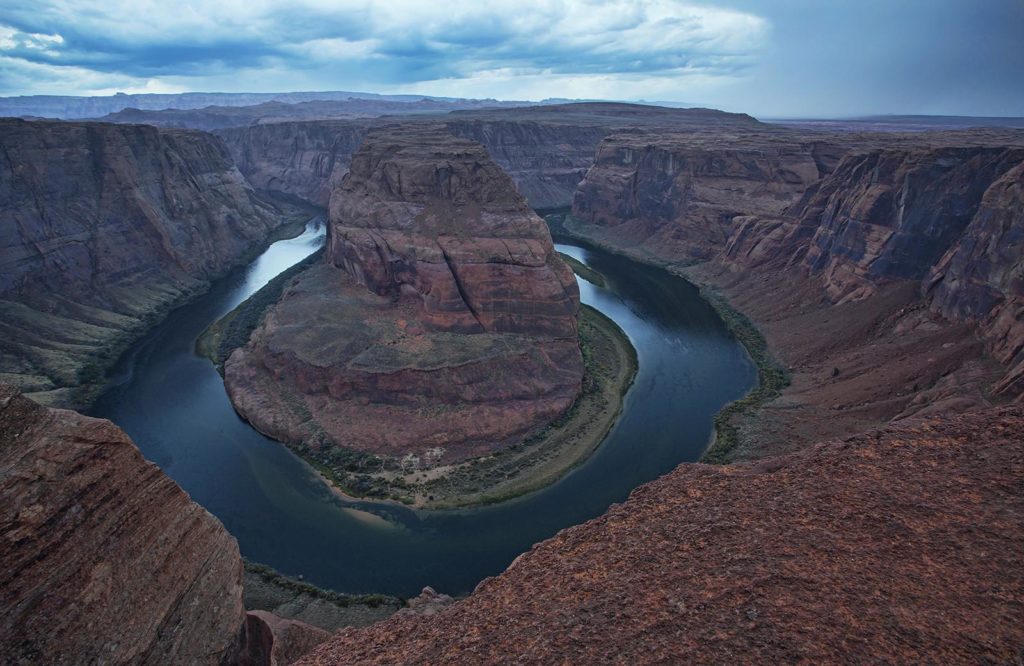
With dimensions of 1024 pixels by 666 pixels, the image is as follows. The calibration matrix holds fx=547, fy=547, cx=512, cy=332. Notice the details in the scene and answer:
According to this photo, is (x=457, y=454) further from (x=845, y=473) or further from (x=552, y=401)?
(x=845, y=473)

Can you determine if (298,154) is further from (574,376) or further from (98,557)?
(98,557)

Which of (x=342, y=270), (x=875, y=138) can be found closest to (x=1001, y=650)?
(x=342, y=270)

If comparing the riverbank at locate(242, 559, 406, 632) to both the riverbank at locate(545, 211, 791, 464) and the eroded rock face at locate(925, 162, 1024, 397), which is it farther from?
the eroded rock face at locate(925, 162, 1024, 397)

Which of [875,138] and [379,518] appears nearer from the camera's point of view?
[379,518]

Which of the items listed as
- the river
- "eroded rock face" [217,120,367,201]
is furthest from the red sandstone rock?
"eroded rock face" [217,120,367,201]

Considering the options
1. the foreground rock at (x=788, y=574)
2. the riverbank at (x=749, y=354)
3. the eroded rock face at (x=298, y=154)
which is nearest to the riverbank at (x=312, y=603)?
the foreground rock at (x=788, y=574)

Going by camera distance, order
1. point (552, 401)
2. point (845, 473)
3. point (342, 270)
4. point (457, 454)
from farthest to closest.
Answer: point (342, 270) → point (552, 401) → point (457, 454) → point (845, 473)
